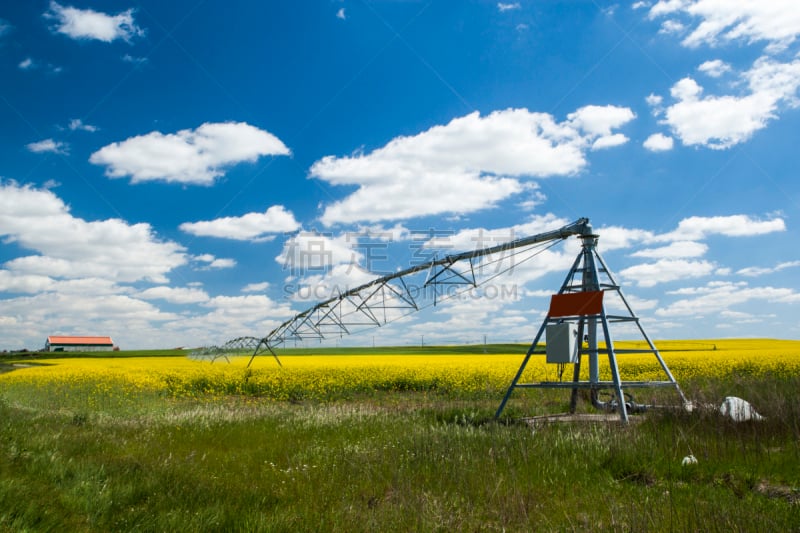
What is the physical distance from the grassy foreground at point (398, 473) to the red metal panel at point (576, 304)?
7.87ft

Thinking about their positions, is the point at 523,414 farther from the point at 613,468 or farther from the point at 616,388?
the point at 613,468

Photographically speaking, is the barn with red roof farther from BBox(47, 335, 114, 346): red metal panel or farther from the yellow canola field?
the yellow canola field

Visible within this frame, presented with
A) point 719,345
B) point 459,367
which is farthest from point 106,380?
point 719,345

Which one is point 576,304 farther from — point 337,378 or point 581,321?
point 337,378

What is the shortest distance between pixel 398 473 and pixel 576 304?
6557mm

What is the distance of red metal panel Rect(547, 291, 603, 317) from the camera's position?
467 inches

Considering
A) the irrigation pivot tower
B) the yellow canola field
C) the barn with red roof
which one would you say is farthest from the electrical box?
the barn with red roof

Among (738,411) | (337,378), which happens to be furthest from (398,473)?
(337,378)

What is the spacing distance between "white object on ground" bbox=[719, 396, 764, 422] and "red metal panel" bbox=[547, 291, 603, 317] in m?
2.87

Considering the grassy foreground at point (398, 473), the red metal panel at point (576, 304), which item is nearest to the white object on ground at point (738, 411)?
the grassy foreground at point (398, 473)

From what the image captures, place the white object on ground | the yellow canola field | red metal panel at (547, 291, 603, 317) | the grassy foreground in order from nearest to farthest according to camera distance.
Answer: the grassy foreground < the white object on ground < red metal panel at (547, 291, 603, 317) < the yellow canola field

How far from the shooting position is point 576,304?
39.8 ft

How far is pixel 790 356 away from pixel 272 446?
2575 centimetres

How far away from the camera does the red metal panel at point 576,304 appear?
11859 mm
